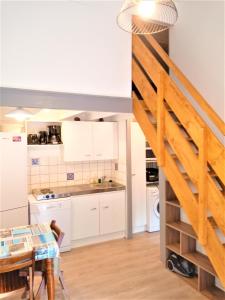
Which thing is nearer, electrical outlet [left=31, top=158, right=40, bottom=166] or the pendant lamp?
the pendant lamp

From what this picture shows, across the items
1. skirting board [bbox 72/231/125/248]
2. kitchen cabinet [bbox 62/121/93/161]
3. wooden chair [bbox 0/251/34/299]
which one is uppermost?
kitchen cabinet [bbox 62/121/93/161]

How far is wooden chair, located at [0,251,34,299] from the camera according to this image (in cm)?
190

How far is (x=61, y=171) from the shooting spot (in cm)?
441

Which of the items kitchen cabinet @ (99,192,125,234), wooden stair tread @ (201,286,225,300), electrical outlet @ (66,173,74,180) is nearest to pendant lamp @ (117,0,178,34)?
wooden stair tread @ (201,286,225,300)

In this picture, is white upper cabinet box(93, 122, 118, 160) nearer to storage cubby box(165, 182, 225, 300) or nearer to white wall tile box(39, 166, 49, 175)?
white wall tile box(39, 166, 49, 175)

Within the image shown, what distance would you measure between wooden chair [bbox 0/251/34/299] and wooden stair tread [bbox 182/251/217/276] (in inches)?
70.1

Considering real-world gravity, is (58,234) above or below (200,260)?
above

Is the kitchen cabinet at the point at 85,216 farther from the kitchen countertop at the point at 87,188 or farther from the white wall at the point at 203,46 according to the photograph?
the white wall at the point at 203,46

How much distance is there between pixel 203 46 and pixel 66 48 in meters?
1.55

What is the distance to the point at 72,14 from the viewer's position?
2.56 m

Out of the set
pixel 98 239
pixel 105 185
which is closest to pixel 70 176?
pixel 105 185

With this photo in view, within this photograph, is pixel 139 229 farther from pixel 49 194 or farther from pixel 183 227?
pixel 49 194

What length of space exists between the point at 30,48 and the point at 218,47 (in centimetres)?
196

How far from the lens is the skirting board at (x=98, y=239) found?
13.0 feet
